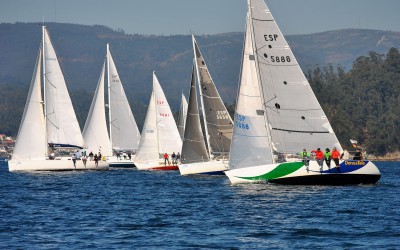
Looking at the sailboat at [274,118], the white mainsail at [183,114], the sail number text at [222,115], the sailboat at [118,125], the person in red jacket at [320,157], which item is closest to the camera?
Result: the person in red jacket at [320,157]

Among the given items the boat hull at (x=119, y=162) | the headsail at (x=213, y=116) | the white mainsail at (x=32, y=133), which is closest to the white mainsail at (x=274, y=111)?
the headsail at (x=213, y=116)

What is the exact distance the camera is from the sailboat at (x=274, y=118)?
48250 mm

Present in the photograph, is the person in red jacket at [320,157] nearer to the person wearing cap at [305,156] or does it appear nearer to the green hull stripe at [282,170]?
the person wearing cap at [305,156]

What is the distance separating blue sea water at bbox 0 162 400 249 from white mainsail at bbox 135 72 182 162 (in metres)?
32.7

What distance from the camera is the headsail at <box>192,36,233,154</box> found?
2726 inches

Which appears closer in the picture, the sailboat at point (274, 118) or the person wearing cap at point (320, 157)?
the person wearing cap at point (320, 157)

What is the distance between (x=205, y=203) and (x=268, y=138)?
8.17 metres

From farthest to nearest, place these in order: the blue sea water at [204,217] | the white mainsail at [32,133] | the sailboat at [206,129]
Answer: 1. the white mainsail at [32,133]
2. the sailboat at [206,129]
3. the blue sea water at [204,217]

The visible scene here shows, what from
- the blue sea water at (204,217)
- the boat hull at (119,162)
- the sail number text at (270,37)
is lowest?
the blue sea water at (204,217)

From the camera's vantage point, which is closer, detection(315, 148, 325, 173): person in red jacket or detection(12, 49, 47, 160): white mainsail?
detection(315, 148, 325, 173): person in red jacket

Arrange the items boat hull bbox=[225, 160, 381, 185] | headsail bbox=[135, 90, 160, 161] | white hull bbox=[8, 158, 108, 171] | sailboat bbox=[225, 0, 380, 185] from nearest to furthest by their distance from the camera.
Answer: boat hull bbox=[225, 160, 381, 185] → sailboat bbox=[225, 0, 380, 185] → white hull bbox=[8, 158, 108, 171] → headsail bbox=[135, 90, 160, 161]

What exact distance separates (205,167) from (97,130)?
22.1 metres

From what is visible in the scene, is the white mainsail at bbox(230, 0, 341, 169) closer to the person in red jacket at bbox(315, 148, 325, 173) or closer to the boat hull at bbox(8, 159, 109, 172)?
the person in red jacket at bbox(315, 148, 325, 173)

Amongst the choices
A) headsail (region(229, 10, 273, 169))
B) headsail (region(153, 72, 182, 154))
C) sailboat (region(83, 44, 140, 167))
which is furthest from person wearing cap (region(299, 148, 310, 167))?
sailboat (region(83, 44, 140, 167))
